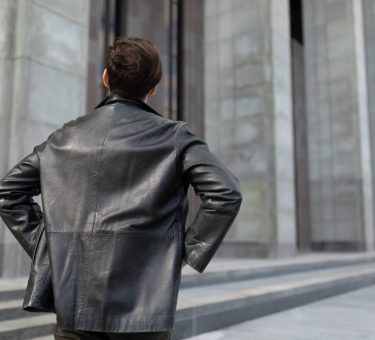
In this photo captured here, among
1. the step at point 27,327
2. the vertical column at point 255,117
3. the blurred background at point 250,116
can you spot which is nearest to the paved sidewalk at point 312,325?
the blurred background at point 250,116

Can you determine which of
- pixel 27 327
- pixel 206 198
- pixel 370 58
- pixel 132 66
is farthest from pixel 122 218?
pixel 370 58

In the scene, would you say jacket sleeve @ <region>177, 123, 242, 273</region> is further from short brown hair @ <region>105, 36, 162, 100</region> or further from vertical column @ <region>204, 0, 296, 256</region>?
vertical column @ <region>204, 0, 296, 256</region>

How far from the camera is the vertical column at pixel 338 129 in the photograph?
17.7 meters

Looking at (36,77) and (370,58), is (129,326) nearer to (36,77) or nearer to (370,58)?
(36,77)

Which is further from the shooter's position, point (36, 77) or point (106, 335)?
point (36, 77)

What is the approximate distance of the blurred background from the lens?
647cm

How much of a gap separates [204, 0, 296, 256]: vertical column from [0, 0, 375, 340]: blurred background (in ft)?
0.11

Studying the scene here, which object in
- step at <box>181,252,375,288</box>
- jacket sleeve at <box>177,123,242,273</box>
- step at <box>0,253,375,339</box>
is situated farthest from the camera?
step at <box>181,252,375,288</box>

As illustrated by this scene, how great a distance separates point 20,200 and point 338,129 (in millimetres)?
17768

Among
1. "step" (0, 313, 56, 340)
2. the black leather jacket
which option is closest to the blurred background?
"step" (0, 313, 56, 340)

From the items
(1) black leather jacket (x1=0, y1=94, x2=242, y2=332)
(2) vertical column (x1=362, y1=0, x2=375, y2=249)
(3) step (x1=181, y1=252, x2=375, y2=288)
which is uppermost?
(2) vertical column (x1=362, y1=0, x2=375, y2=249)

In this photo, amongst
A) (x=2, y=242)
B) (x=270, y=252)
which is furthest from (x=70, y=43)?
(x=270, y=252)

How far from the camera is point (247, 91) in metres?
12.7

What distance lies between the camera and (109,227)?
158cm
